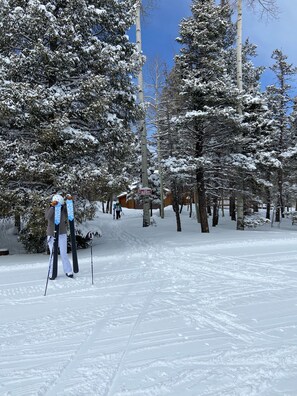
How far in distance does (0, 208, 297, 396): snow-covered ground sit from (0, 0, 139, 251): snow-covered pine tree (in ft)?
10.6

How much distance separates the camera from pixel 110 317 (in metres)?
4.50

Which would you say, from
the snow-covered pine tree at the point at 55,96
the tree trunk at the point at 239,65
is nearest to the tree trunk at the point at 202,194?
the tree trunk at the point at 239,65

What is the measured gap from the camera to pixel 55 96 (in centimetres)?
982

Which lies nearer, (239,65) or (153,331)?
(153,331)

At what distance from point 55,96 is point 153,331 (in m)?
8.10

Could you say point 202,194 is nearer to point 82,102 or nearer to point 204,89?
point 204,89

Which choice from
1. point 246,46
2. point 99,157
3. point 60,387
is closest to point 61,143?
point 99,157

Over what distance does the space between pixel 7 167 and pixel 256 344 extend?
28.8 ft

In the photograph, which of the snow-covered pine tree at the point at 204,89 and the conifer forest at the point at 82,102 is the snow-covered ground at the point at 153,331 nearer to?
the conifer forest at the point at 82,102

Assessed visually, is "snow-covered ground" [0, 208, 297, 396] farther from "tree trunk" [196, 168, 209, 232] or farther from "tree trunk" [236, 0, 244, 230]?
"tree trunk" [236, 0, 244, 230]

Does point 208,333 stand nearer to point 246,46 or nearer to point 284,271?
point 284,271

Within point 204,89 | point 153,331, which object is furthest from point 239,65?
point 153,331

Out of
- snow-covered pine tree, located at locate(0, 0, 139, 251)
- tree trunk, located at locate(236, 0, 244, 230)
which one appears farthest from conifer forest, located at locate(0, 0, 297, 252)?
tree trunk, located at locate(236, 0, 244, 230)

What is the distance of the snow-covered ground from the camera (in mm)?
2770
